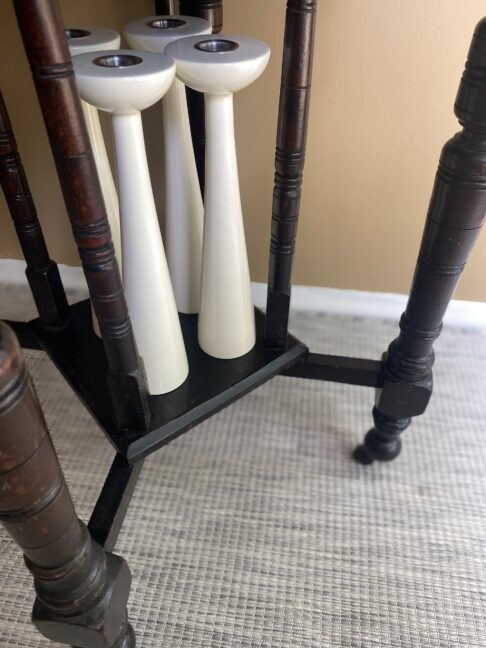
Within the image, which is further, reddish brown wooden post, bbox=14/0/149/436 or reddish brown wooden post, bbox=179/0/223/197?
reddish brown wooden post, bbox=179/0/223/197

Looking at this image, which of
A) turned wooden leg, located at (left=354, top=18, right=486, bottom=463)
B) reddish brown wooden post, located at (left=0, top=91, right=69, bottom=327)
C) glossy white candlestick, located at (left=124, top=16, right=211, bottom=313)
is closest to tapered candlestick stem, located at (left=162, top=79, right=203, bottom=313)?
glossy white candlestick, located at (left=124, top=16, right=211, bottom=313)

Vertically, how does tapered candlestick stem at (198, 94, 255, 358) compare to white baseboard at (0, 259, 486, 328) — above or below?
above

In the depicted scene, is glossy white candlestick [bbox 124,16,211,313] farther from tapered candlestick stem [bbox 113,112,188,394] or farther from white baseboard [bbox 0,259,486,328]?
white baseboard [bbox 0,259,486,328]

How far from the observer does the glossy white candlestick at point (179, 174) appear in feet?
1.80

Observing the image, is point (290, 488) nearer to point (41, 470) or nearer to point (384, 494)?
point (384, 494)

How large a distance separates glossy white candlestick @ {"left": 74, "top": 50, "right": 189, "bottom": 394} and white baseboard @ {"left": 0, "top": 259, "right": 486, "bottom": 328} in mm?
411

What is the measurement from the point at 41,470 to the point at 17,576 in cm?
38

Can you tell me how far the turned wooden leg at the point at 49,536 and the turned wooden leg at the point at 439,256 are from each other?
0.36 m

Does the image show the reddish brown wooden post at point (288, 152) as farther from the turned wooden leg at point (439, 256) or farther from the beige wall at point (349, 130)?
the beige wall at point (349, 130)

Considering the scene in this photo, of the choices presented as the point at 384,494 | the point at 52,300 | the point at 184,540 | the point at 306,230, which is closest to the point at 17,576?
the point at 184,540

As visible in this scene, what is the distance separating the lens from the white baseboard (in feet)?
3.17

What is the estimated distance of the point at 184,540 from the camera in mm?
682

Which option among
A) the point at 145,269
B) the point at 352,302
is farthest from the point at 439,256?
the point at 352,302

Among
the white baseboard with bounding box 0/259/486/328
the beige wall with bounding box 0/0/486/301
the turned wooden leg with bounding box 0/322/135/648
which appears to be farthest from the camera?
the white baseboard with bounding box 0/259/486/328
